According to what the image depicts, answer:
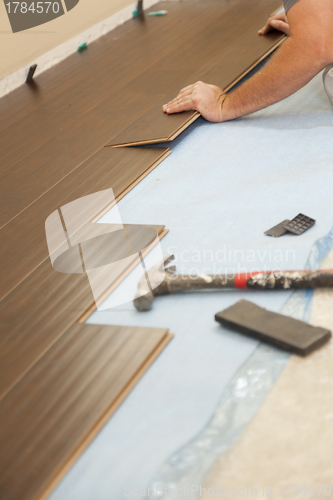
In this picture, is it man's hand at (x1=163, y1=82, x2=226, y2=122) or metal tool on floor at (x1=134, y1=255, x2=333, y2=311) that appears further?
man's hand at (x1=163, y1=82, x2=226, y2=122)

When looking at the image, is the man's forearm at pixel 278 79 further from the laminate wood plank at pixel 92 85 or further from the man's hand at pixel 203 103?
the laminate wood plank at pixel 92 85

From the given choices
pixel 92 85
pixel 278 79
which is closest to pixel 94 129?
pixel 92 85

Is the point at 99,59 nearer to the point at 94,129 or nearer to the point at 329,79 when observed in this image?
the point at 94,129

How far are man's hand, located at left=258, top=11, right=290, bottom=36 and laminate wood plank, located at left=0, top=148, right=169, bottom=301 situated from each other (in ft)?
4.59

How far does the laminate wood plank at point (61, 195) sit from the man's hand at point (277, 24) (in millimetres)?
1399

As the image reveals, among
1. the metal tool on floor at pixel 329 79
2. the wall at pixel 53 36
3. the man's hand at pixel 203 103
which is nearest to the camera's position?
the metal tool on floor at pixel 329 79

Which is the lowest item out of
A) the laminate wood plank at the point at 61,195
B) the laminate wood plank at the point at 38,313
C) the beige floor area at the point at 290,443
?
the beige floor area at the point at 290,443

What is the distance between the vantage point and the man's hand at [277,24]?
282 cm

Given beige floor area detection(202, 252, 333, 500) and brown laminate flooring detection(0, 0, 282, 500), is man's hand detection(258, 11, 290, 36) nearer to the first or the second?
brown laminate flooring detection(0, 0, 282, 500)

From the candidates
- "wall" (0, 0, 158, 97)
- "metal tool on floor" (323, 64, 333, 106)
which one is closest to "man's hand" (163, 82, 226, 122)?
"metal tool on floor" (323, 64, 333, 106)

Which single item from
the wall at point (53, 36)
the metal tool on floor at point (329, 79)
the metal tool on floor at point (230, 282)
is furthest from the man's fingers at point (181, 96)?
the wall at point (53, 36)

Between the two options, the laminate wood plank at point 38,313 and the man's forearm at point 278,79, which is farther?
the man's forearm at point 278,79

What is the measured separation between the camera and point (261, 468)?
2.79 ft

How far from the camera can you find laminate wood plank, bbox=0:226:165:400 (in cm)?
115
